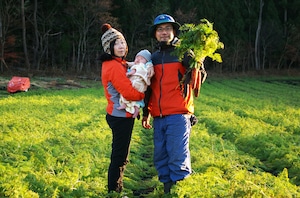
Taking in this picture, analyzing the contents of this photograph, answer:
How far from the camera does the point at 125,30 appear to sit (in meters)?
43.6

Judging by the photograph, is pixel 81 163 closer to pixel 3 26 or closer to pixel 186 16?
pixel 3 26

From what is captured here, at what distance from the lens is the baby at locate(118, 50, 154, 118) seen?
4.42 meters

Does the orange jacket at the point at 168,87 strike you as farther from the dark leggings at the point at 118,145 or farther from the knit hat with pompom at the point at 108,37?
the knit hat with pompom at the point at 108,37

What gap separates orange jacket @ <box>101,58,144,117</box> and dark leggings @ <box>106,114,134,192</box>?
96 millimetres

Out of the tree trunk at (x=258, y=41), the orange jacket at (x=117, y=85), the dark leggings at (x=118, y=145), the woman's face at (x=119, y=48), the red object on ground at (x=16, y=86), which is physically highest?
the tree trunk at (x=258, y=41)

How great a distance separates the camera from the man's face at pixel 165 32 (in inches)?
181

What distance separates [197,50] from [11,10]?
32.0 meters

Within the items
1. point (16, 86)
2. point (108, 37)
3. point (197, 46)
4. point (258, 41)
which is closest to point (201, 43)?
point (197, 46)

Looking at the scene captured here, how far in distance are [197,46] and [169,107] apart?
33.8 inches

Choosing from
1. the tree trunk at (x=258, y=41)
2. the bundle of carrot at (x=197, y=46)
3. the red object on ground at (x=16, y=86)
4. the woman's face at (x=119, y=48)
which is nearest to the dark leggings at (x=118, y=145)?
the woman's face at (x=119, y=48)

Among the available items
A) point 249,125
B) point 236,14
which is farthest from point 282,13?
point 249,125

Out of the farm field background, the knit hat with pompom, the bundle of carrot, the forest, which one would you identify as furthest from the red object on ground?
the bundle of carrot

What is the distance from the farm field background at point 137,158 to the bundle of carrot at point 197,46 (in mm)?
1333

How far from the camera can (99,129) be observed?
903cm
